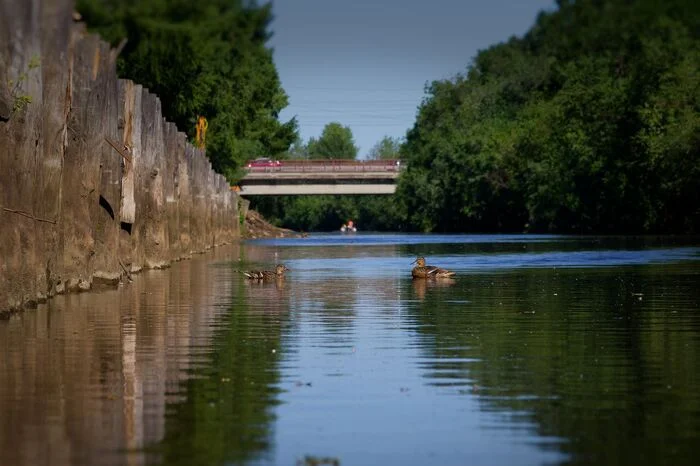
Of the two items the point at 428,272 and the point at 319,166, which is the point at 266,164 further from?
the point at 428,272

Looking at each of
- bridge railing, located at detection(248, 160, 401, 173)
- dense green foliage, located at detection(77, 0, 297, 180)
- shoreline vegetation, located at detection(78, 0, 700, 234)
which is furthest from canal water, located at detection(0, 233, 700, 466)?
bridge railing, located at detection(248, 160, 401, 173)

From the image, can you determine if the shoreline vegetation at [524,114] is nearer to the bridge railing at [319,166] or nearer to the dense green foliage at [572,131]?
the dense green foliage at [572,131]

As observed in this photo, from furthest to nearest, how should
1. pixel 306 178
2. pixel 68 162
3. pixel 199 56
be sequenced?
pixel 306 178
pixel 199 56
pixel 68 162

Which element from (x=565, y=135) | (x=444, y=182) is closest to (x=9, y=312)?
(x=565, y=135)

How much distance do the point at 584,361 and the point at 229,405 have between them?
4.65 meters

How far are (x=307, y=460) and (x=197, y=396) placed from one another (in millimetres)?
3252

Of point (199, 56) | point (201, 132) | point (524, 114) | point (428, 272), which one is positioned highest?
point (524, 114)

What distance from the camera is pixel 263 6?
87.1 meters

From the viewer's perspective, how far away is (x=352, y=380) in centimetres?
1441

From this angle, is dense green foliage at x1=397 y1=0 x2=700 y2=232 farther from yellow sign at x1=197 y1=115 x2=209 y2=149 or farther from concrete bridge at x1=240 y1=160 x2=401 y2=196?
yellow sign at x1=197 y1=115 x2=209 y2=149

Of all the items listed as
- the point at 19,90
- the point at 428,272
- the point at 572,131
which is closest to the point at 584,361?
the point at 19,90

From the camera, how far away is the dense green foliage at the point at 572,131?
8875 centimetres

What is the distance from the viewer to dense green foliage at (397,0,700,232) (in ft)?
291

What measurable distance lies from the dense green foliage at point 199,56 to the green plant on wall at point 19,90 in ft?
117
